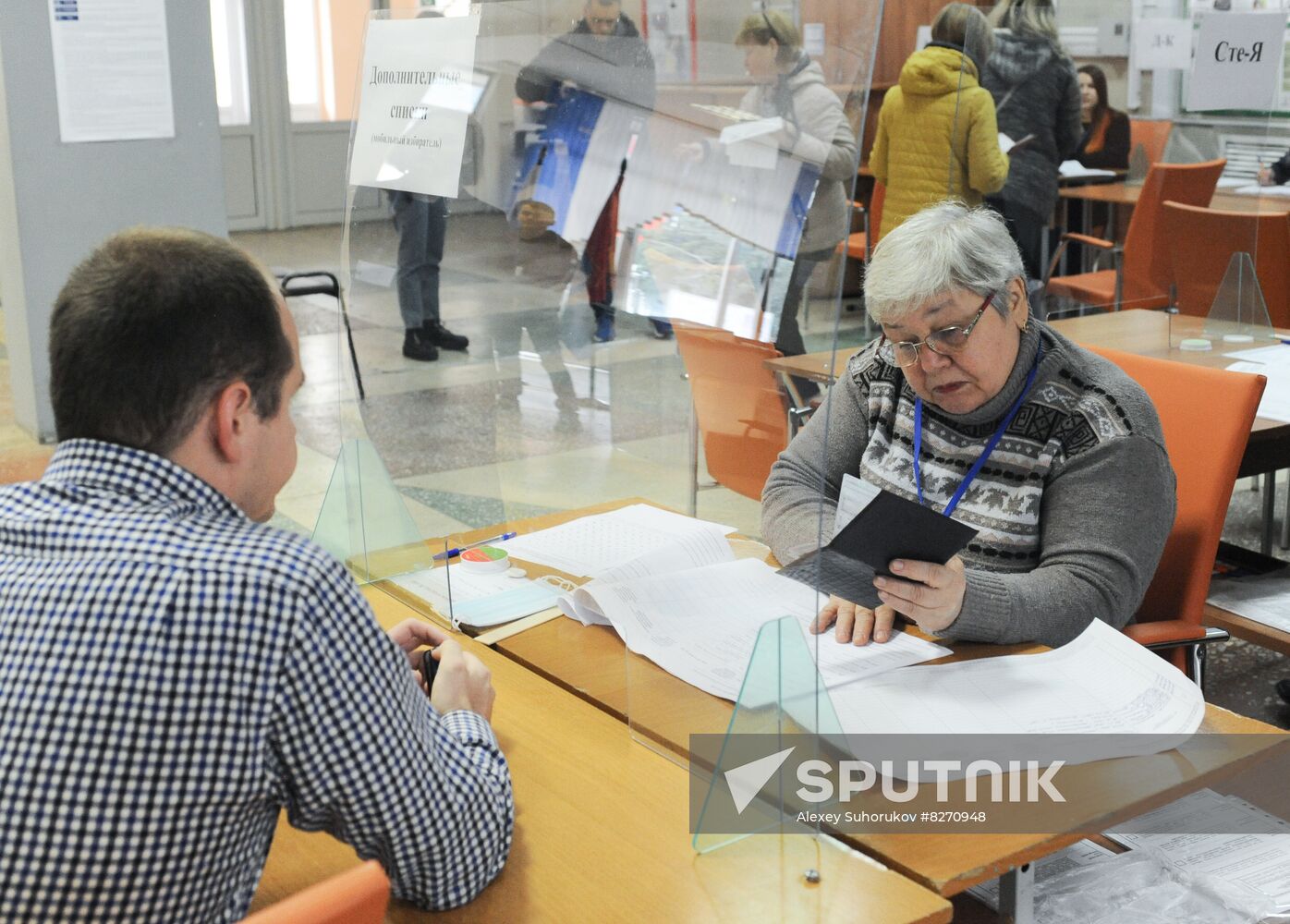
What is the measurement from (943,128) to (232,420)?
16.7ft

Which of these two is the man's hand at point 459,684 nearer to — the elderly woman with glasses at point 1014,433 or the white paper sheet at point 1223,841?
the elderly woman with glasses at point 1014,433

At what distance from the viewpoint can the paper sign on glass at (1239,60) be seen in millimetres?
4938

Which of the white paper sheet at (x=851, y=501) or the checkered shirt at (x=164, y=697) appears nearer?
the checkered shirt at (x=164, y=697)

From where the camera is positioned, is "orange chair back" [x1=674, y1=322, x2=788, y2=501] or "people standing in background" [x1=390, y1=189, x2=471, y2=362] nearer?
"orange chair back" [x1=674, y1=322, x2=788, y2=501]

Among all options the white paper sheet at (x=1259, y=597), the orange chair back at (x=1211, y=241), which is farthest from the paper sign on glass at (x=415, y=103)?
the orange chair back at (x=1211, y=241)

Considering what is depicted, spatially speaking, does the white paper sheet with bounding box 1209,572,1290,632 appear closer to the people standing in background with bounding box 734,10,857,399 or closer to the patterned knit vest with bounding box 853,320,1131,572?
the patterned knit vest with bounding box 853,320,1131,572

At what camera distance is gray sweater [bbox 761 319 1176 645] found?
1768 mm

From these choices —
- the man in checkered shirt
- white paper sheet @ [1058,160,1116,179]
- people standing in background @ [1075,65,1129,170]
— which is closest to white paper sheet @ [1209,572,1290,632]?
the man in checkered shirt

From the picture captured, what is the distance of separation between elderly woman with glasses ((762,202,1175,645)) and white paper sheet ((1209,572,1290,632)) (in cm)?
53

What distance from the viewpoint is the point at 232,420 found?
103cm

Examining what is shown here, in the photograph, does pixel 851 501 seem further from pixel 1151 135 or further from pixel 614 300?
pixel 1151 135

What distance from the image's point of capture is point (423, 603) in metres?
1.87

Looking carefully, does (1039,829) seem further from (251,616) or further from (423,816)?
(251,616)

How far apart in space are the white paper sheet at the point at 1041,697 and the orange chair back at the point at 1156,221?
4.15 metres
